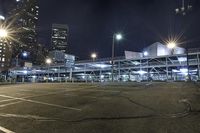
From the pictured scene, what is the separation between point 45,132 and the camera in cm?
459

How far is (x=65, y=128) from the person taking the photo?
489 cm

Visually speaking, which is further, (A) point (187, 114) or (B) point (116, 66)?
(B) point (116, 66)

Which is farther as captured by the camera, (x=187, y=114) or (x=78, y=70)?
(x=78, y=70)

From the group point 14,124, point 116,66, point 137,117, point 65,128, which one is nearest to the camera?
point 65,128

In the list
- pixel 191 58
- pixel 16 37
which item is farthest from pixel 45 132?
pixel 16 37

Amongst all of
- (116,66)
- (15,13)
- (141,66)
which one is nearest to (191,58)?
(141,66)

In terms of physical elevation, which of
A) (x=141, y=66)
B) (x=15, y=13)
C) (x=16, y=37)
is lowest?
(x=141, y=66)

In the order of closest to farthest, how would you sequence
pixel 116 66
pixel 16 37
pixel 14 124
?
1. pixel 14 124
2. pixel 116 66
3. pixel 16 37

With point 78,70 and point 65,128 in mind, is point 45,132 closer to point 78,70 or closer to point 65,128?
point 65,128

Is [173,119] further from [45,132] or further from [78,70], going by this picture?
[78,70]

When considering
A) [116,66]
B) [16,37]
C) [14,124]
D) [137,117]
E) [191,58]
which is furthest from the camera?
[16,37]

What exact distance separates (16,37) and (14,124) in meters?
182

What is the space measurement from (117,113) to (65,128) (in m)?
2.11

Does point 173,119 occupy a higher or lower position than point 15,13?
lower
